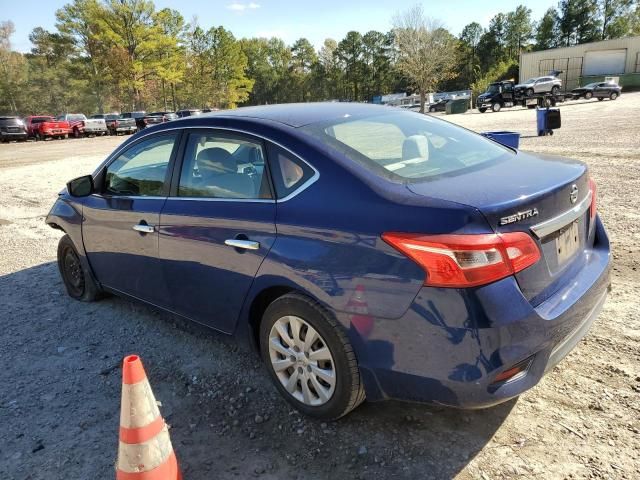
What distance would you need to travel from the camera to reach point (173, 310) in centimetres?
347

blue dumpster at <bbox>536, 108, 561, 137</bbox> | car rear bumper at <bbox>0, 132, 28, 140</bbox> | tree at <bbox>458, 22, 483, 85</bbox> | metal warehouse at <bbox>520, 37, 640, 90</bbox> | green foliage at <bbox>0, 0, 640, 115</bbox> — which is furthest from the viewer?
tree at <bbox>458, 22, 483, 85</bbox>

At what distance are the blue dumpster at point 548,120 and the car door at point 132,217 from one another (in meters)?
15.2

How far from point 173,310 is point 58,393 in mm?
881

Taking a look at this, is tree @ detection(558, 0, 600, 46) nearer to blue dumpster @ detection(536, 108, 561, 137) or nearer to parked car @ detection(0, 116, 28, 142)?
blue dumpster @ detection(536, 108, 561, 137)

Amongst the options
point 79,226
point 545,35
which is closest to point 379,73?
point 545,35

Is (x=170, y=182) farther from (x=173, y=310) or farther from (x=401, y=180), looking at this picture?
(x=401, y=180)

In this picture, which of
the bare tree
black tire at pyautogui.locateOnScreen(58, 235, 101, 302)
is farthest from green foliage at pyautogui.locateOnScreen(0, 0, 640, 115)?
black tire at pyautogui.locateOnScreen(58, 235, 101, 302)

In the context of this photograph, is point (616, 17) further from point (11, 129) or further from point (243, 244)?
point (243, 244)

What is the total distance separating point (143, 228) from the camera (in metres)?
3.47

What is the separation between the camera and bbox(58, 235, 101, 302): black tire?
4.47 metres

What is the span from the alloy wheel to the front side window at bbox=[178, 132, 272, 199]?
0.75 meters

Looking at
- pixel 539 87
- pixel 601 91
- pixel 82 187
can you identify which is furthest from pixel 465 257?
pixel 601 91

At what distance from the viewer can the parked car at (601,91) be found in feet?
130

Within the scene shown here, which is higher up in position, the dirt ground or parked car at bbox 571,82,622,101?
the dirt ground
